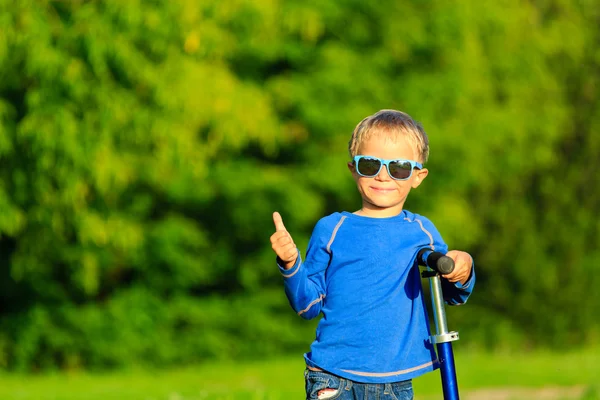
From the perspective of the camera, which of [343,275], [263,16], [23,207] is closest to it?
[343,275]

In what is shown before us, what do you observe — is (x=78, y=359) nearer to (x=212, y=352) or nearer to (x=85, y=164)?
(x=212, y=352)

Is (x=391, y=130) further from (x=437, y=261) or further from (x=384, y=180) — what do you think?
(x=437, y=261)

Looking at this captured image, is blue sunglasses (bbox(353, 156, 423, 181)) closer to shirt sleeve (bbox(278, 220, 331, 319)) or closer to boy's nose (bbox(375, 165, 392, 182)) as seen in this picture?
boy's nose (bbox(375, 165, 392, 182))

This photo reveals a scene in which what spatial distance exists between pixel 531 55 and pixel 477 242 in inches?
139

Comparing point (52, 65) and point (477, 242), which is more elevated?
point (477, 242)

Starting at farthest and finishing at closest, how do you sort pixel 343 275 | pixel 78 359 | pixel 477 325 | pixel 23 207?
pixel 477 325 < pixel 78 359 < pixel 23 207 < pixel 343 275

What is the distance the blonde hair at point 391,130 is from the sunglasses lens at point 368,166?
7 centimetres

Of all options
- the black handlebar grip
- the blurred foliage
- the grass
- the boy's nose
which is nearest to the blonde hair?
the boy's nose

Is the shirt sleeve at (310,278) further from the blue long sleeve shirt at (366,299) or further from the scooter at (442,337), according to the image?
the scooter at (442,337)

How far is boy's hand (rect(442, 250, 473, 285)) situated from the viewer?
3.24 m

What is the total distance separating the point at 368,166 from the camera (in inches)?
133

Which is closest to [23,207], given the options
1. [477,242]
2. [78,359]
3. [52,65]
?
[52,65]

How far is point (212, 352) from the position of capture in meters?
15.7

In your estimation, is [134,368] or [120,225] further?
[134,368]
